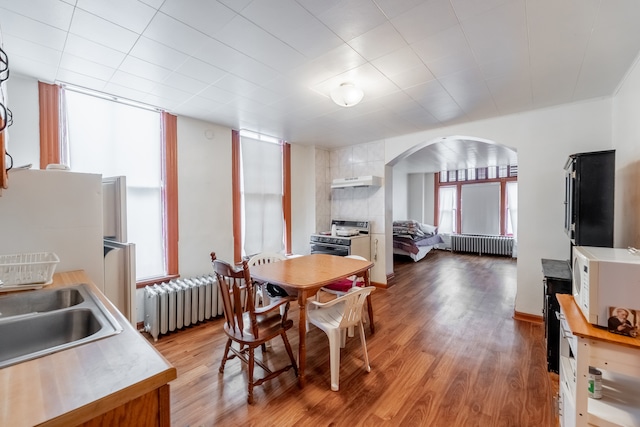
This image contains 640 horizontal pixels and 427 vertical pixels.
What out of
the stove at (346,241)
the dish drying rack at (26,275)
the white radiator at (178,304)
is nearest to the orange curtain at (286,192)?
the stove at (346,241)

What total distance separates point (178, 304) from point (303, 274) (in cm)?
155

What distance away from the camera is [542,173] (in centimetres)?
304

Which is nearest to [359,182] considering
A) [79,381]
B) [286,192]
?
[286,192]

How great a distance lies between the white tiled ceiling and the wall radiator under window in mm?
5054

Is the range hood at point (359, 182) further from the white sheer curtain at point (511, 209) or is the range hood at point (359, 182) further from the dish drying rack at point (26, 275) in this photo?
the white sheer curtain at point (511, 209)

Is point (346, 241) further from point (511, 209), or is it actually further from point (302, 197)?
point (511, 209)

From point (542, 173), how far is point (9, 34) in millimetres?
4845

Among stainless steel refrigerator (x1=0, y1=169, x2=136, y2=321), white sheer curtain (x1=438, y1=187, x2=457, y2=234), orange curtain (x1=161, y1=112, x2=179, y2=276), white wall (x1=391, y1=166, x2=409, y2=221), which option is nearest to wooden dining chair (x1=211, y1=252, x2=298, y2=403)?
stainless steel refrigerator (x1=0, y1=169, x2=136, y2=321)

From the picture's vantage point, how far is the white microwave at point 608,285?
109 cm

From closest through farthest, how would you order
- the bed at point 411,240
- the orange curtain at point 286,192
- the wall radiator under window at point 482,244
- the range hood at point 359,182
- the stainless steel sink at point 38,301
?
the stainless steel sink at point 38,301 < the range hood at point 359,182 < the orange curtain at point 286,192 < the bed at point 411,240 < the wall radiator under window at point 482,244

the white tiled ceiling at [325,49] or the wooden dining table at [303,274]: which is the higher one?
the white tiled ceiling at [325,49]

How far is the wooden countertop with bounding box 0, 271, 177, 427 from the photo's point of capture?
61 centimetres

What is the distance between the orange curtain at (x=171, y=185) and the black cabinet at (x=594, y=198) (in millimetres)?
4067

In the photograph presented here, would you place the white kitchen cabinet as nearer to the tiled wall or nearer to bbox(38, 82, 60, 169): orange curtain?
the tiled wall
